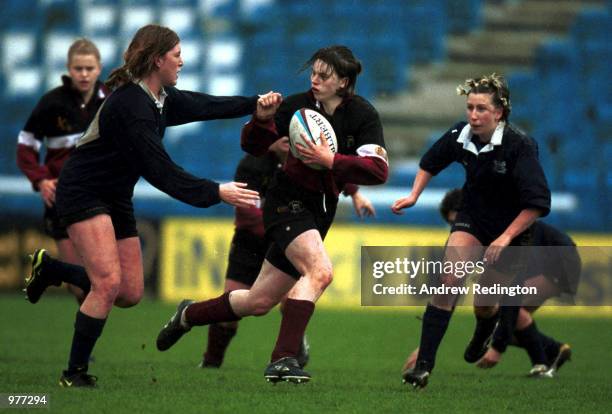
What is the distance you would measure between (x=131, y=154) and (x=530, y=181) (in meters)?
2.53

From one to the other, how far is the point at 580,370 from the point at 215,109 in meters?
3.99

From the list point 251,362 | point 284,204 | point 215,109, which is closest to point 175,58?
point 215,109

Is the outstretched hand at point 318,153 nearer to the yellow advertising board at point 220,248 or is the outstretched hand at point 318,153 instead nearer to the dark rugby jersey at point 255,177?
the dark rugby jersey at point 255,177

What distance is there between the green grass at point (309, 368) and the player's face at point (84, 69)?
2.07 m

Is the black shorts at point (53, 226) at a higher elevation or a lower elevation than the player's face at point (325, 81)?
lower

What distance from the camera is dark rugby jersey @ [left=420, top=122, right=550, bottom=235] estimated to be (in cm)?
744

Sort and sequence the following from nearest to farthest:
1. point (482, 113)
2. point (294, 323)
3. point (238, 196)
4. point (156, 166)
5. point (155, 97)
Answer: point (238, 196), point (156, 166), point (294, 323), point (155, 97), point (482, 113)

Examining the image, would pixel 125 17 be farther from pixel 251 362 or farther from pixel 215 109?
pixel 215 109

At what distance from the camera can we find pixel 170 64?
677 centimetres

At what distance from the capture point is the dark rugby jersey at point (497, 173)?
7.44m

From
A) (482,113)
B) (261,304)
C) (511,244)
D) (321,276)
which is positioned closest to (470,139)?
(482,113)

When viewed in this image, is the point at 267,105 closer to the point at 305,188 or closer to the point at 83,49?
the point at 305,188

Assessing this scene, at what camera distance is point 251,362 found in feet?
31.1

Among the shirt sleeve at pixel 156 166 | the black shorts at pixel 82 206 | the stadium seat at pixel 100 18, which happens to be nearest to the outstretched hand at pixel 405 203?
the shirt sleeve at pixel 156 166
